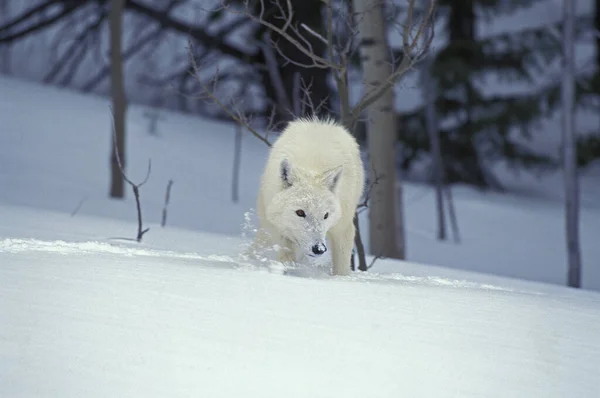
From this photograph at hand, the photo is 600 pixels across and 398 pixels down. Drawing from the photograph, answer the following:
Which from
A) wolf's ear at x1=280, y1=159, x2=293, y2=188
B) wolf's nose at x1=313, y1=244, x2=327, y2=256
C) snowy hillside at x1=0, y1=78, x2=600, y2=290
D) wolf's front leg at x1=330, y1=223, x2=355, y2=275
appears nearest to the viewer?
wolf's nose at x1=313, y1=244, x2=327, y2=256

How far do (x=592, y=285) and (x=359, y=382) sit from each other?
43.9 feet

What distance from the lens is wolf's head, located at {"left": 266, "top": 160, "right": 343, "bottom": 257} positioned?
4.98m

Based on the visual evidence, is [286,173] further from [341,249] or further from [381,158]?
[381,158]

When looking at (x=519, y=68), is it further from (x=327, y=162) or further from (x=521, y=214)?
(x=327, y=162)

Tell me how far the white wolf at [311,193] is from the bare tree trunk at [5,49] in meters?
17.7

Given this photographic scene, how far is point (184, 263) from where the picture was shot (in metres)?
4.65

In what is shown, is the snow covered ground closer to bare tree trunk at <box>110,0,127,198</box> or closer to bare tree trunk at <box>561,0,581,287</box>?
bare tree trunk at <box>110,0,127,198</box>

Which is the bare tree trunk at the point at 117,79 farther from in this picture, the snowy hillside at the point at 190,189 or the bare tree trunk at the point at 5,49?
the bare tree trunk at the point at 5,49

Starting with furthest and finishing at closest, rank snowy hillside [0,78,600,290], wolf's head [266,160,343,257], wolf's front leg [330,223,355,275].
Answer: snowy hillside [0,78,600,290]
wolf's front leg [330,223,355,275]
wolf's head [266,160,343,257]

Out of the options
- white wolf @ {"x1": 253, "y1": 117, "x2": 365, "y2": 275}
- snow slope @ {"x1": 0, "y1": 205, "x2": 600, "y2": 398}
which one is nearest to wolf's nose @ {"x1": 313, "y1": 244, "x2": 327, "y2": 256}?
white wolf @ {"x1": 253, "y1": 117, "x2": 365, "y2": 275}

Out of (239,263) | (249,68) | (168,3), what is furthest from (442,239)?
(239,263)

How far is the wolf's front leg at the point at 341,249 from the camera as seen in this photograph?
5595 mm

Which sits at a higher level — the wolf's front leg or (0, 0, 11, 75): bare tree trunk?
(0, 0, 11, 75): bare tree trunk

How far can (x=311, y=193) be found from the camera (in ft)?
16.6
